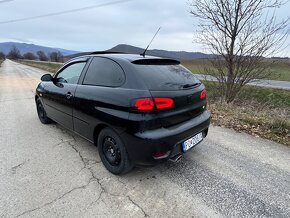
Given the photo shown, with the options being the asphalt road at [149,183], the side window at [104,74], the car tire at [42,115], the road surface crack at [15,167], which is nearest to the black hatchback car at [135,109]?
the side window at [104,74]

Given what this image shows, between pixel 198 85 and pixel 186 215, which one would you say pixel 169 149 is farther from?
pixel 198 85

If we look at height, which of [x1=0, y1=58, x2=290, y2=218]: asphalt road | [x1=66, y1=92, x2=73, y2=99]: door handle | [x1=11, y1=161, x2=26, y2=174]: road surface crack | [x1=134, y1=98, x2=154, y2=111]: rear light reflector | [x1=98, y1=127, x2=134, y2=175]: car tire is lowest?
[x1=11, y1=161, x2=26, y2=174]: road surface crack

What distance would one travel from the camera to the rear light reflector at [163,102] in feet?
8.37

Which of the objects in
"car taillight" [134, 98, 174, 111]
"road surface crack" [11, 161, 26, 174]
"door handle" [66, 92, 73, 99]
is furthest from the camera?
"door handle" [66, 92, 73, 99]

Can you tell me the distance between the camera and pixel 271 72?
7250mm

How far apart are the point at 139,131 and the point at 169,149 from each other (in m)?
0.44

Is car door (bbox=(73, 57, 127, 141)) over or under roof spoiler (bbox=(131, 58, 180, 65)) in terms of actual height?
under

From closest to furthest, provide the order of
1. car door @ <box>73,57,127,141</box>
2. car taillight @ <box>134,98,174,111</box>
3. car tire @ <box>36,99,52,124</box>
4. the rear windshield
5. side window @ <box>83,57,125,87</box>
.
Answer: car taillight @ <box>134,98,174,111</box>
the rear windshield
car door @ <box>73,57,127,141</box>
side window @ <box>83,57,125,87</box>
car tire @ <box>36,99,52,124</box>

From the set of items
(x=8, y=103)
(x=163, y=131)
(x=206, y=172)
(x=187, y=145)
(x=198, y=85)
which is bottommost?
(x=8, y=103)

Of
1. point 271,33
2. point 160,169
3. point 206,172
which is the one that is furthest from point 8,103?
point 271,33

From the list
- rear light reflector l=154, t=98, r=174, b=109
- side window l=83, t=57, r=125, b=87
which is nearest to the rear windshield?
rear light reflector l=154, t=98, r=174, b=109

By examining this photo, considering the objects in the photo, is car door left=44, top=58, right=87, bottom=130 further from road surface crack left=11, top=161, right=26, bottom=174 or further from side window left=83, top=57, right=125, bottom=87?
road surface crack left=11, top=161, right=26, bottom=174

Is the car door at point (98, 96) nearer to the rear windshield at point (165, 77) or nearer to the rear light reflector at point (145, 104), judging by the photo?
the rear light reflector at point (145, 104)

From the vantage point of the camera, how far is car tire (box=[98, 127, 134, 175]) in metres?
2.78
